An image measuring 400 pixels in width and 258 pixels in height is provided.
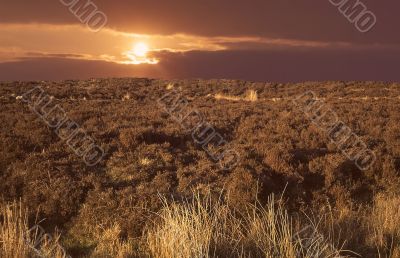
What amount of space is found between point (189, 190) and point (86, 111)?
9.67m

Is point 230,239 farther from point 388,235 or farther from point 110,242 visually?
point 110,242

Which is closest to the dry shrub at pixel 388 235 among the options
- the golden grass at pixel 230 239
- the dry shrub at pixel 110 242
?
the golden grass at pixel 230 239

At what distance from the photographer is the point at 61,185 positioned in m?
9.41

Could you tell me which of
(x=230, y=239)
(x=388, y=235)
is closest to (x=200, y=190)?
(x=230, y=239)

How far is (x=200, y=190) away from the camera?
9.49 m

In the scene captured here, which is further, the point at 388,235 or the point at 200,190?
the point at 200,190

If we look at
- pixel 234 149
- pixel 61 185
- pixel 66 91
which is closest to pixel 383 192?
pixel 234 149

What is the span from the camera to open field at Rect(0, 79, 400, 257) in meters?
5.30

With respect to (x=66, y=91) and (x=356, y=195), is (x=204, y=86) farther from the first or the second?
(x=356, y=195)

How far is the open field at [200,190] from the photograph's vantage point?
5305mm

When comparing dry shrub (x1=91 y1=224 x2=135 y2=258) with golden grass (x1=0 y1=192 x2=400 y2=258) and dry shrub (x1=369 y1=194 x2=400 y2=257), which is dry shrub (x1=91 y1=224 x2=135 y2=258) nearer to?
golden grass (x1=0 y1=192 x2=400 y2=258)

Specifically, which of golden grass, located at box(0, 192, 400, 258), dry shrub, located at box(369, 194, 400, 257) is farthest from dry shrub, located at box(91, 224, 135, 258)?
dry shrub, located at box(369, 194, 400, 257)

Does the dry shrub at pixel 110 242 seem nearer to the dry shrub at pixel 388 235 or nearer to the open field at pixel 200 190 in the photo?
the open field at pixel 200 190

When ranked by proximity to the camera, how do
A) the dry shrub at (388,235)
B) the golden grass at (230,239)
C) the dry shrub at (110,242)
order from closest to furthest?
the golden grass at (230,239) → the dry shrub at (388,235) → the dry shrub at (110,242)
